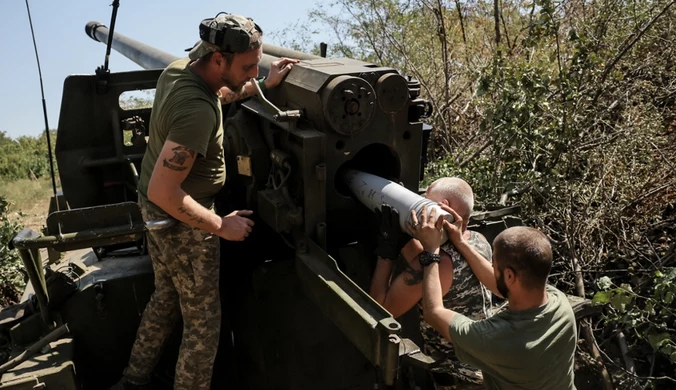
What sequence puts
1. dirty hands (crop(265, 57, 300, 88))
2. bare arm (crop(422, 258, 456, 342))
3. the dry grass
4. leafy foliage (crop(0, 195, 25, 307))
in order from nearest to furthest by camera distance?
bare arm (crop(422, 258, 456, 342)) < dirty hands (crop(265, 57, 300, 88)) < leafy foliage (crop(0, 195, 25, 307)) < the dry grass

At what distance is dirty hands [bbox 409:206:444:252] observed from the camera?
111 inches

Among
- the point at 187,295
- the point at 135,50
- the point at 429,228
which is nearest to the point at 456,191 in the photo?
the point at 429,228

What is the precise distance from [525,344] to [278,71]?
1974 millimetres

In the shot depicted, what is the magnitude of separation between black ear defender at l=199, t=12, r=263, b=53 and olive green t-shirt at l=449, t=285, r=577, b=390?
1.61 metres

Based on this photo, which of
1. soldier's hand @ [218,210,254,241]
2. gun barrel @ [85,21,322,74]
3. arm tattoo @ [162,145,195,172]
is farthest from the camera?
gun barrel @ [85,21,322,74]

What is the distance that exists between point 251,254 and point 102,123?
58.4 inches

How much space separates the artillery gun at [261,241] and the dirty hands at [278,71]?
0.14ft

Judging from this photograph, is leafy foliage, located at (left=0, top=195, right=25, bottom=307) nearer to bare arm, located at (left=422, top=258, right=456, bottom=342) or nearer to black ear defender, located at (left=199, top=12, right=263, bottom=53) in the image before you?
black ear defender, located at (left=199, top=12, right=263, bottom=53)

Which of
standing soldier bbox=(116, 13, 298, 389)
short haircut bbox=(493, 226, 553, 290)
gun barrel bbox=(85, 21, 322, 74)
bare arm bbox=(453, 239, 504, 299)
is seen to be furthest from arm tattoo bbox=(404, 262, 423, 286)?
gun barrel bbox=(85, 21, 322, 74)

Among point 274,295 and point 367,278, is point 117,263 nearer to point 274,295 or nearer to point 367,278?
point 274,295

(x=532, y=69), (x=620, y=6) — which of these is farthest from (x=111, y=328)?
(x=620, y=6)

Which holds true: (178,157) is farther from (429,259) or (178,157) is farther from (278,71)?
(429,259)

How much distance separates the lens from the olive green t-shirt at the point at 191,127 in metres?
2.94

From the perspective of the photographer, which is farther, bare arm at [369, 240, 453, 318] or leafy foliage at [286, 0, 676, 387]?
leafy foliage at [286, 0, 676, 387]
